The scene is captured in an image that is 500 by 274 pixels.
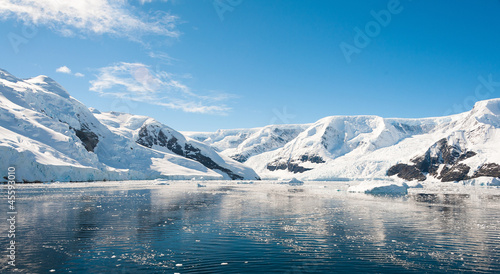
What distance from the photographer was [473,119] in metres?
174

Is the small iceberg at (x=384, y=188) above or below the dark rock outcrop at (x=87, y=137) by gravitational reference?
below

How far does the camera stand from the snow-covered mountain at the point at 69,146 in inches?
3194

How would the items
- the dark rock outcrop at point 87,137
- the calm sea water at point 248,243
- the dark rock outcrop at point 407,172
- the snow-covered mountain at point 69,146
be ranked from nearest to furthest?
the calm sea water at point 248,243 → the snow-covered mountain at point 69,146 → the dark rock outcrop at point 87,137 → the dark rock outcrop at point 407,172

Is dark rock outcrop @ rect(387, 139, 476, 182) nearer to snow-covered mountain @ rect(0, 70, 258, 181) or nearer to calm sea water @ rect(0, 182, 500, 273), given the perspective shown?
snow-covered mountain @ rect(0, 70, 258, 181)

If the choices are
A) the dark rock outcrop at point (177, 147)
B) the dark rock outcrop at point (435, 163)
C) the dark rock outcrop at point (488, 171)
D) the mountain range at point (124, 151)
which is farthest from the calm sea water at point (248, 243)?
the dark rock outcrop at point (177, 147)

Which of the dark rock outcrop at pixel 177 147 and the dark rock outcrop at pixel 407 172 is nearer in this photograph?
the dark rock outcrop at pixel 407 172

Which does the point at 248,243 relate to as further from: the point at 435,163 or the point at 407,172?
the point at 435,163

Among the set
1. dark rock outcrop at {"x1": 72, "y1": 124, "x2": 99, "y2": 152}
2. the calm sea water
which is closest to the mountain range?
dark rock outcrop at {"x1": 72, "y1": 124, "x2": 99, "y2": 152}

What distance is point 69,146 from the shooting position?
10119 centimetres

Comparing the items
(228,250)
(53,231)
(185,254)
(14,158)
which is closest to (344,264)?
(228,250)

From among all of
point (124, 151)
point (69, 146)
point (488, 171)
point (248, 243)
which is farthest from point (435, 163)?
point (248, 243)

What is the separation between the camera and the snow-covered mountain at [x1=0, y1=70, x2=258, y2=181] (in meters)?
81.1

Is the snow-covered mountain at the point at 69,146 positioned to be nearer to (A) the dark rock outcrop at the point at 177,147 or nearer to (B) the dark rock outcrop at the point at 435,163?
(A) the dark rock outcrop at the point at 177,147

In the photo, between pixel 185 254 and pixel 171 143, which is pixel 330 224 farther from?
pixel 171 143
